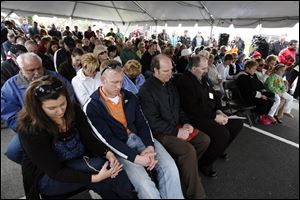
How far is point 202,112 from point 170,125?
447mm

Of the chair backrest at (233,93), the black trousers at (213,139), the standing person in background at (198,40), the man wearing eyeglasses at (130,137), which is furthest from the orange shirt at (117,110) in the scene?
the standing person in background at (198,40)

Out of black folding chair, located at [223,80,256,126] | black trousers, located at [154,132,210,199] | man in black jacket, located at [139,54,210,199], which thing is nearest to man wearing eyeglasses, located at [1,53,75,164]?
man in black jacket, located at [139,54,210,199]

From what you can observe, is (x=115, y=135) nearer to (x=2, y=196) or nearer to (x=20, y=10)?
(x=2, y=196)

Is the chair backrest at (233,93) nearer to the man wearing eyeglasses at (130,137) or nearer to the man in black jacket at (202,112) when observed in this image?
the man in black jacket at (202,112)

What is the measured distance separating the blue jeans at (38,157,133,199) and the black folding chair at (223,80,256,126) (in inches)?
96.8

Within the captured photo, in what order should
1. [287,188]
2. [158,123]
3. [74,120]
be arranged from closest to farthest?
[74,120], [158,123], [287,188]

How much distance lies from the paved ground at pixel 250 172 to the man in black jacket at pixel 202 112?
21cm

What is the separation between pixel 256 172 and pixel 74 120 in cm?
195

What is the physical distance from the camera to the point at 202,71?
2.23 m

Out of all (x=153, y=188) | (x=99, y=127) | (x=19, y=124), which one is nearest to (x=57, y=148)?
(x=19, y=124)

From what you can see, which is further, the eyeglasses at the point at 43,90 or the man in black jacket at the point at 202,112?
the man in black jacket at the point at 202,112

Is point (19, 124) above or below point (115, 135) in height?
above

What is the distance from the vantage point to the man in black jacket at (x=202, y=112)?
2.11m

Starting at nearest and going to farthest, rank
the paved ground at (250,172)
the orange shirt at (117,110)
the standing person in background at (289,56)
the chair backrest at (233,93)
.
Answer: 1. the orange shirt at (117,110)
2. the paved ground at (250,172)
3. the chair backrest at (233,93)
4. the standing person in background at (289,56)
